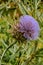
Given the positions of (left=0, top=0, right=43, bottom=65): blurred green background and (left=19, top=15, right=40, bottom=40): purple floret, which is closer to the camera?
(left=19, top=15, right=40, bottom=40): purple floret

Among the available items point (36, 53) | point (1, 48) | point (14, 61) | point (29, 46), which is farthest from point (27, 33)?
point (1, 48)

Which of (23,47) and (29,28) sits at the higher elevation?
(29,28)

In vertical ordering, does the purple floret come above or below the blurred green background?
above

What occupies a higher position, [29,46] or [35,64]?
[29,46]

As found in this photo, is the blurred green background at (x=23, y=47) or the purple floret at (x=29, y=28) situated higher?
the purple floret at (x=29, y=28)

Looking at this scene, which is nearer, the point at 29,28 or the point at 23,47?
the point at 29,28

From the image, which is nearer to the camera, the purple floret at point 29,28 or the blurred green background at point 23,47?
the purple floret at point 29,28

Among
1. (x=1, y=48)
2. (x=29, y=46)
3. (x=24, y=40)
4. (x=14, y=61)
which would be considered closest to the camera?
(x=24, y=40)

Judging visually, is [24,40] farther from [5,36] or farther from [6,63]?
[5,36]
